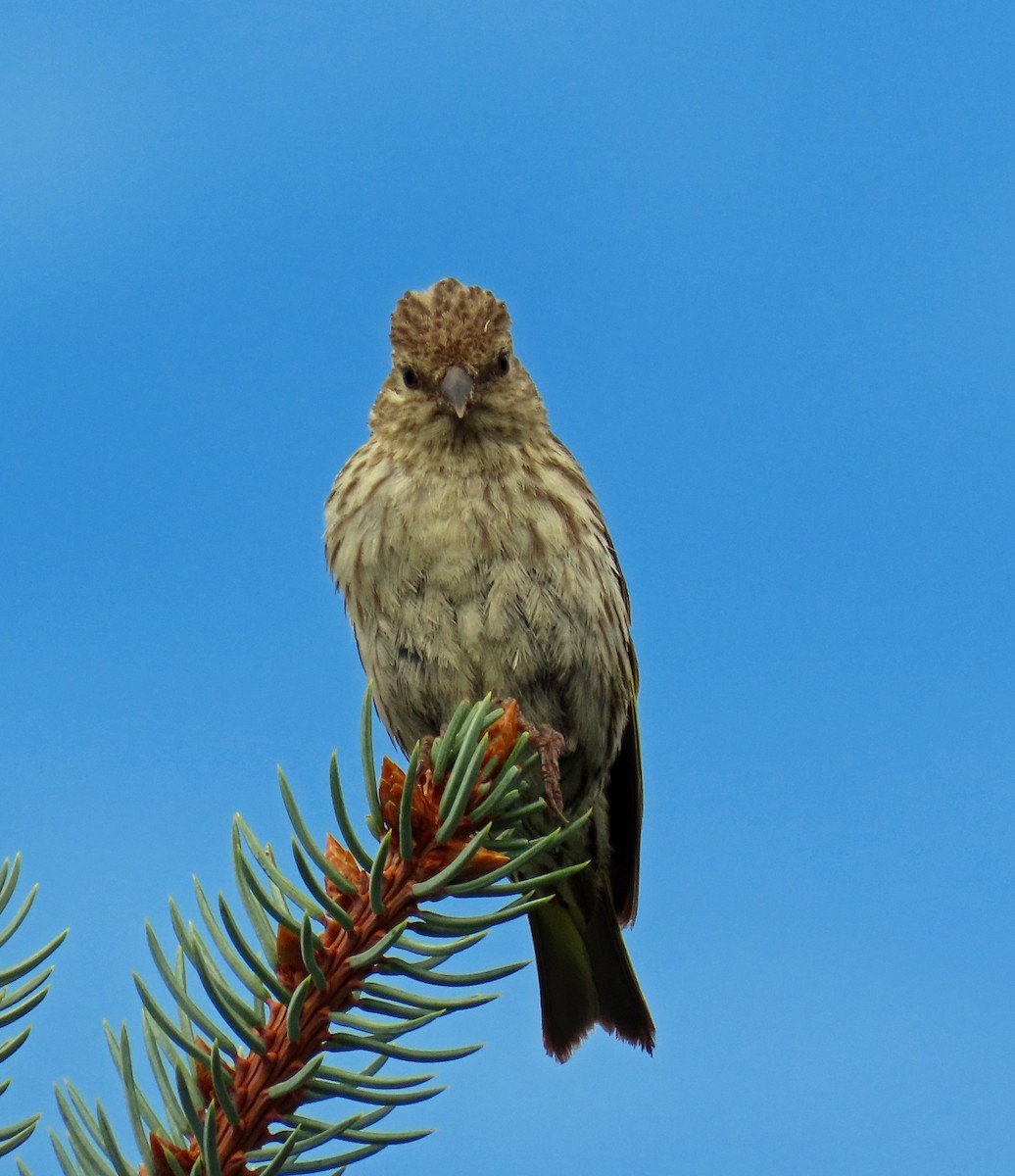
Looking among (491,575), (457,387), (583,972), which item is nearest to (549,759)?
(491,575)

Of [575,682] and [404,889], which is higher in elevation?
[575,682]

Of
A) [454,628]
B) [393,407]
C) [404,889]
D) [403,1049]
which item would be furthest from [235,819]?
[393,407]

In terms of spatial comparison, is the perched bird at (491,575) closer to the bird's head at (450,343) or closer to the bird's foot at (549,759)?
the bird's head at (450,343)

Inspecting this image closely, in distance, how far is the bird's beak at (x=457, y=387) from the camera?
15.2ft

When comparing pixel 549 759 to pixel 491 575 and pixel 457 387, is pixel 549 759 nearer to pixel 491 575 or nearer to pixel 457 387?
pixel 491 575

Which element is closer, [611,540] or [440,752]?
[440,752]

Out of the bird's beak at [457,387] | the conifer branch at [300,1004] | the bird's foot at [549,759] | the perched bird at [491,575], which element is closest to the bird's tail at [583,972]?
the perched bird at [491,575]

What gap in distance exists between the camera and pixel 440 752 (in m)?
2.35

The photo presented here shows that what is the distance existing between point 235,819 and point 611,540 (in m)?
3.48

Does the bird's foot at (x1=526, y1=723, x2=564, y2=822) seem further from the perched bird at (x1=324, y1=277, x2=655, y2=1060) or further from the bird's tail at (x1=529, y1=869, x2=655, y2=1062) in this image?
the bird's tail at (x1=529, y1=869, x2=655, y2=1062)

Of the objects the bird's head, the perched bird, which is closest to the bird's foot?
the perched bird

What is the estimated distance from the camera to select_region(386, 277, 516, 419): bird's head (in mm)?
4648

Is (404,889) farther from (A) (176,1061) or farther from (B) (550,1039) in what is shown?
(B) (550,1039)

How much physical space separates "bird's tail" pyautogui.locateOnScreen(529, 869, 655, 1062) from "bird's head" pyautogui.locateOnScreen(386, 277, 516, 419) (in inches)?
71.1
